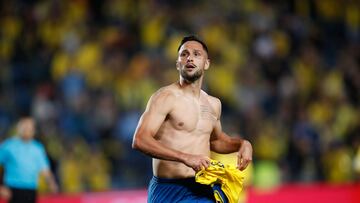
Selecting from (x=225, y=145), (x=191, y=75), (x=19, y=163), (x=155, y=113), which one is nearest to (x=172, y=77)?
(x=19, y=163)

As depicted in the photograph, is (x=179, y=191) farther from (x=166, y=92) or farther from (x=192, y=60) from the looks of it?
(x=192, y=60)

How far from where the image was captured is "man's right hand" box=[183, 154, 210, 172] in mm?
7016

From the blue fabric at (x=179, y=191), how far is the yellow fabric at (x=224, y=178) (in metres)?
0.12

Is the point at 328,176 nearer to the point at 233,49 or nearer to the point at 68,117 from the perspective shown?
the point at 233,49

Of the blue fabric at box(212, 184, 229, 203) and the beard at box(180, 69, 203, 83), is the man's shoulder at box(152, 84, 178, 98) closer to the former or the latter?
the beard at box(180, 69, 203, 83)

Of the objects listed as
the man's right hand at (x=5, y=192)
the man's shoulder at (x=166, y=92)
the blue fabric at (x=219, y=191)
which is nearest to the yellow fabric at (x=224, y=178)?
the blue fabric at (x=219, y=191)

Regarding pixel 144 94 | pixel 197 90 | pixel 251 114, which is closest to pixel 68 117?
pixel 144 94

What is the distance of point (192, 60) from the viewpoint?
7641 mm

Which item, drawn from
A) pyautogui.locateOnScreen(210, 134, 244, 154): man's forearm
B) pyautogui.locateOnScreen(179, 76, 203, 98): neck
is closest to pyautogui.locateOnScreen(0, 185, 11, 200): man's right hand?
pyautogui.locateOnScreen(210, 134, 244, 154): man's forearm

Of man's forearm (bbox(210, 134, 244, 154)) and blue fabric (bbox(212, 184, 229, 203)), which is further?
man's forearm (bbox(210, 134, 244, 154))

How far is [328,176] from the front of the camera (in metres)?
16.5

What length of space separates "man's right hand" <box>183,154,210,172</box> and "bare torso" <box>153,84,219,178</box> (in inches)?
22.4

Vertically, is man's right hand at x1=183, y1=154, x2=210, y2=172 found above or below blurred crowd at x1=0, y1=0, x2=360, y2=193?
below

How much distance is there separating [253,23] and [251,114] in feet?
9.93
